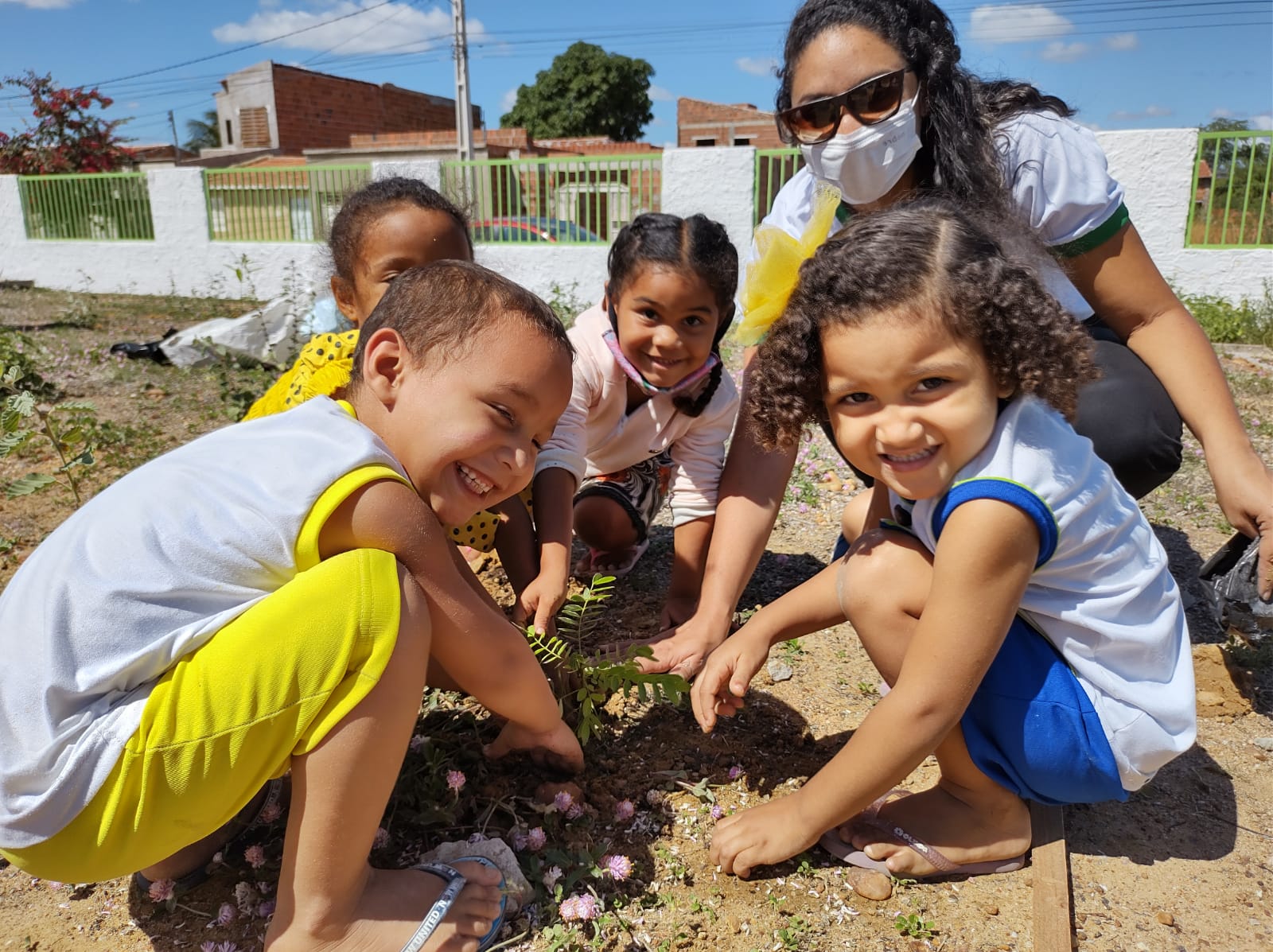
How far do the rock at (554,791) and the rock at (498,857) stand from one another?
16 cm

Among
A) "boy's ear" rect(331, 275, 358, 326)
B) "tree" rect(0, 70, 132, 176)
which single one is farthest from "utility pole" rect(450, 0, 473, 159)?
"boy's ear" rect(331, 275, 358, 326)

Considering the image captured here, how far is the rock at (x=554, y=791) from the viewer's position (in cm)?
174

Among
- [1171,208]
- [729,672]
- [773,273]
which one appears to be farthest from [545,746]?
[1171,208]

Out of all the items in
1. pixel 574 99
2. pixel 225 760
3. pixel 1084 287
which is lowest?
pixel 225 760

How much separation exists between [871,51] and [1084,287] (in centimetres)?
77

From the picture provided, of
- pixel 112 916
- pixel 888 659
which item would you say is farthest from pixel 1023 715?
pixel 112 916

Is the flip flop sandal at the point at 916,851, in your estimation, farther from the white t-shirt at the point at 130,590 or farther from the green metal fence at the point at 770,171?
the green metal fence at the point at 770,171

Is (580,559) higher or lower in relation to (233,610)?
lower

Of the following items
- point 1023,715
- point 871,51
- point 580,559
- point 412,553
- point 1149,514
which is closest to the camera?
point 412,553

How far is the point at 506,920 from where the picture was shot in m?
1.49

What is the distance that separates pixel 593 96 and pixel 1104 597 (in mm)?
37638

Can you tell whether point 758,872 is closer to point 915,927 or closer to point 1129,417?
point 915,927

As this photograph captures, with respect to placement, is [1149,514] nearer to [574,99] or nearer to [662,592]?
[662,592]

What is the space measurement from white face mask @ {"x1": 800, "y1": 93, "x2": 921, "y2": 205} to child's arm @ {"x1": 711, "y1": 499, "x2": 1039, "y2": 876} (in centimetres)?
119
